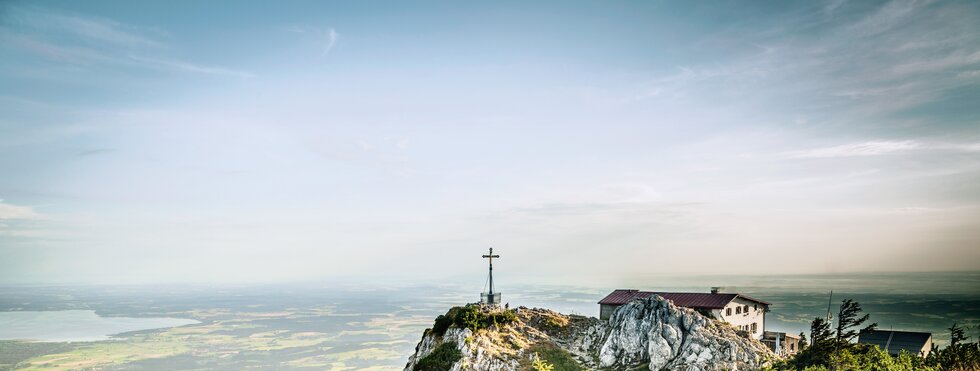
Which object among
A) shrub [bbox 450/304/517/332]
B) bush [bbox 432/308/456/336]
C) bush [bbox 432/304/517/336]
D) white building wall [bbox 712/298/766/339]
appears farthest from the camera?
white building wall [bbox 712/298/766/339]

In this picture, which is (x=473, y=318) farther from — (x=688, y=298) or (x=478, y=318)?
(x=688, y=298)

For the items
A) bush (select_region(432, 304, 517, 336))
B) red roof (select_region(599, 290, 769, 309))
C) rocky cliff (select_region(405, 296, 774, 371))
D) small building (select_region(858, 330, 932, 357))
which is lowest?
small building (select_region(858, 330, 932, 357))

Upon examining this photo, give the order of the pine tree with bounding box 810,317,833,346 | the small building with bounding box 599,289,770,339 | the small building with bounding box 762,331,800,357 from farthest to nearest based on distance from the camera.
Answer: the small building with bounding box 762,331,800,357
the small building with bounding box 599,289,770,339
the pine tree with bounding box 810,317,833,346

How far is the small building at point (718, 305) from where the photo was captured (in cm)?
6469

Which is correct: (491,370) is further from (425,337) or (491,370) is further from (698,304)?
(698,304)

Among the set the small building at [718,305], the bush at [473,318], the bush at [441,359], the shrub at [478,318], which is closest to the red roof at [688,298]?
the small building at [718,305]

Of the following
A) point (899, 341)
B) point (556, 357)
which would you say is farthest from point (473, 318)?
point (899, 341)

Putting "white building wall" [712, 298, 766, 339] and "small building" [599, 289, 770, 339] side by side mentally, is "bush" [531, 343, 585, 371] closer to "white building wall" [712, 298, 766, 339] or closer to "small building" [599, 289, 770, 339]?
"small building" [599, 289, 770, 339]

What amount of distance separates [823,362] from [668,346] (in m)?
13.2

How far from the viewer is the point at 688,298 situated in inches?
2660

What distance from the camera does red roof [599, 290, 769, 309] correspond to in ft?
214

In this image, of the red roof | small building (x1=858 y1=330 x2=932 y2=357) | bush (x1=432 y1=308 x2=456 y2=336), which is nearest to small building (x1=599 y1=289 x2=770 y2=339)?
the red roof

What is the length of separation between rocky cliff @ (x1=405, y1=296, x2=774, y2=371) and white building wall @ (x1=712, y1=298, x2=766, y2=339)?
6228 mm

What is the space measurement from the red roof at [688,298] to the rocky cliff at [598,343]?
22.2 feet
